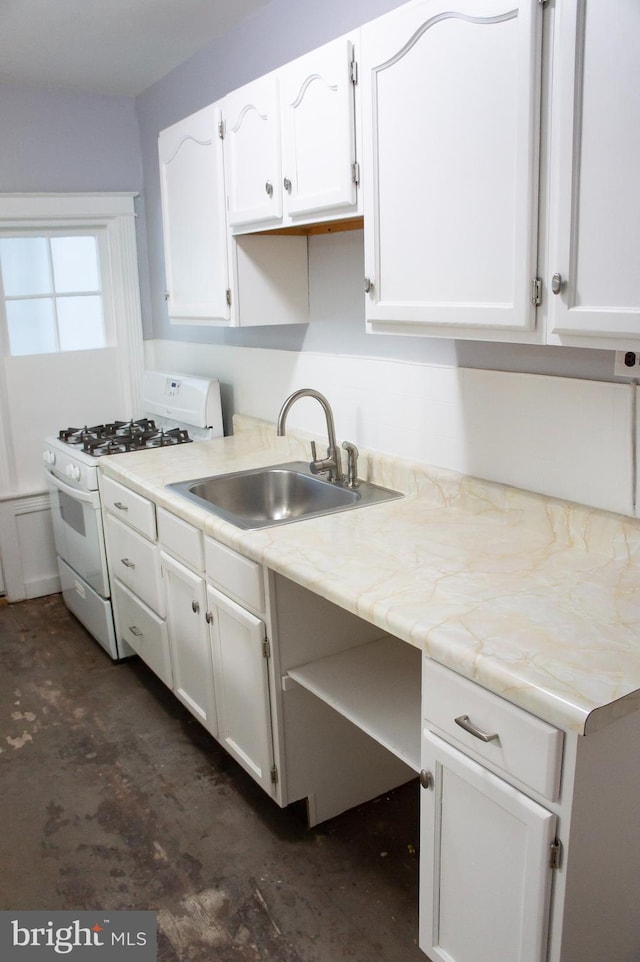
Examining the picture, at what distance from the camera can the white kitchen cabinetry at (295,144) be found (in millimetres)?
1995

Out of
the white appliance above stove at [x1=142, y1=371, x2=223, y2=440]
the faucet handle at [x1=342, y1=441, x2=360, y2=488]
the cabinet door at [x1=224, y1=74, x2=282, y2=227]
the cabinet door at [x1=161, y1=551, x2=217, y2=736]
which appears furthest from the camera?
the white appliance above stove at [x1=142, y1=371, x2=223, y2=440]

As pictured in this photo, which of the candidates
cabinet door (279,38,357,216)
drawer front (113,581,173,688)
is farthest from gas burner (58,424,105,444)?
cabinet door (279,38,357,216)

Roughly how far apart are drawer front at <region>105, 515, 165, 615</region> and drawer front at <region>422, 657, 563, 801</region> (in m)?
1.44

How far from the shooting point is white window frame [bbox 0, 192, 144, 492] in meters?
3.68

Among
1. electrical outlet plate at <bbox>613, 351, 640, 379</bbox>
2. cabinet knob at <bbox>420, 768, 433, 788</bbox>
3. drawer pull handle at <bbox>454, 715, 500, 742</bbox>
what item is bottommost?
cabinet knob at <bbox>420, 768, 433, 788</bbox>

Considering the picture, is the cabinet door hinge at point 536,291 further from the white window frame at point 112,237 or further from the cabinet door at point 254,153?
the white window frame at point 112,237

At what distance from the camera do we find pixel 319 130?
2.08 metres

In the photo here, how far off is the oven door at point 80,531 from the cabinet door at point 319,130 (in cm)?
152

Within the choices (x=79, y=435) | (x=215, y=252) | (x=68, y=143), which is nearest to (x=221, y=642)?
(x=215, y=252)

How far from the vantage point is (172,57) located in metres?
3.35

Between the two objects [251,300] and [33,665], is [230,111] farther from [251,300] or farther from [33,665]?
[33,665]

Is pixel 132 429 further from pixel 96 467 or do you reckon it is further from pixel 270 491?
pixel 270 491

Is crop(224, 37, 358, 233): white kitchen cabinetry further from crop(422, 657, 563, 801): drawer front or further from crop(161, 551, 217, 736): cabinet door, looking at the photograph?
crop(422, 657, 563, 801): drawer front

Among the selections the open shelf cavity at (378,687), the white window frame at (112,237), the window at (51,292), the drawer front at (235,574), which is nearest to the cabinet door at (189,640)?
the drawer front at (235,574)
